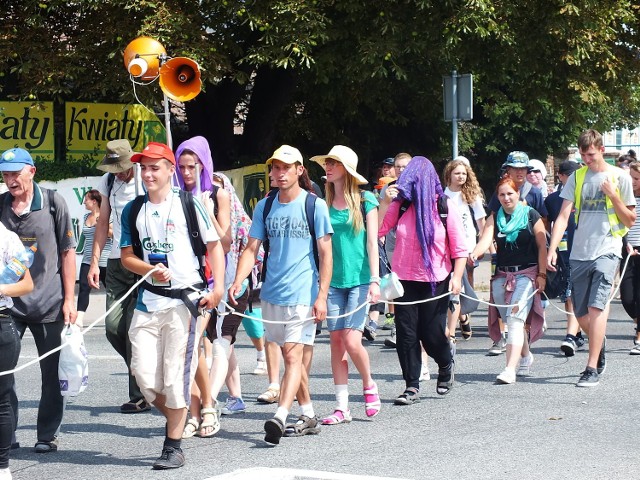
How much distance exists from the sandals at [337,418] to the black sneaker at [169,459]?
1380 mm

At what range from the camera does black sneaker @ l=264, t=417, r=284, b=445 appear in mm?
6660

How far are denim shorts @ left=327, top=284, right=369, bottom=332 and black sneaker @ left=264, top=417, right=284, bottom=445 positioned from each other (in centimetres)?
102

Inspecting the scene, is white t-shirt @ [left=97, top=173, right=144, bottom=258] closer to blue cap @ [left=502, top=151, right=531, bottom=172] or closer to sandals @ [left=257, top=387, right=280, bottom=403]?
sandals @ [left=257, top=387, right=280, bottom=403]

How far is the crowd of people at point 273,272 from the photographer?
20.9 ft

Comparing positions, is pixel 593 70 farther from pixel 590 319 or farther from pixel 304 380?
pixel 304 380

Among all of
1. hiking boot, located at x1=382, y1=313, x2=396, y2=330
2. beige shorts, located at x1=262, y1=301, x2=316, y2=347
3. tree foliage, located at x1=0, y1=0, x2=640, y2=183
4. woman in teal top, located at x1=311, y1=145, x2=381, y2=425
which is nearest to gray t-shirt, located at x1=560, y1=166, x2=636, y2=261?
woman in teal top, located at x1=311, y1=145, x2=381, y2=425

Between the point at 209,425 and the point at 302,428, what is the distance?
24.1 inches

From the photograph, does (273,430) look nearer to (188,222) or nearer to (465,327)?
(188,222)

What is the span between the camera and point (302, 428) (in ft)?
23.2

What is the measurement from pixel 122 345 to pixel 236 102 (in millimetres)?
13296

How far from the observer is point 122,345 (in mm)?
8086

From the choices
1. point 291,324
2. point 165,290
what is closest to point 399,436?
point 291,324

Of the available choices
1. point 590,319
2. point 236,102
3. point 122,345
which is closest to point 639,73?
point 236,102

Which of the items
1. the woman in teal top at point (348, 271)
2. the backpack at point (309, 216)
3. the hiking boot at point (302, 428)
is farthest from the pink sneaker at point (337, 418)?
the backpack at point (309, 216)
